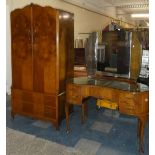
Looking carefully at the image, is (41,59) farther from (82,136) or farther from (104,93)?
(82,136)

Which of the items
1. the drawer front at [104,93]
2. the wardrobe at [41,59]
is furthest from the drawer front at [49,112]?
the drawer front at [104,93]

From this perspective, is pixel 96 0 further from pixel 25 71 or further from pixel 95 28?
pixel 25 71

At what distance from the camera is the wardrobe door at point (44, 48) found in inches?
127

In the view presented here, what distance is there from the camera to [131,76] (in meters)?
3.62

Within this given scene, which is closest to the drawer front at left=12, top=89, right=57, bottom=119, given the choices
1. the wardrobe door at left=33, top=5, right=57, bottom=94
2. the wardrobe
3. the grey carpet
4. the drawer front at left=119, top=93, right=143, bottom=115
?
the wardrobe

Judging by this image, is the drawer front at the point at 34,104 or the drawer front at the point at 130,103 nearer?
the drawer front at the point at 130,103

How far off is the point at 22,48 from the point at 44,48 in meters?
0.48

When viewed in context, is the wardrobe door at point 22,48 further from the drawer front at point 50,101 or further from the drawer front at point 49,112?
the drawer front at point 49,112

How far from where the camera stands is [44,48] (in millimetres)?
3328

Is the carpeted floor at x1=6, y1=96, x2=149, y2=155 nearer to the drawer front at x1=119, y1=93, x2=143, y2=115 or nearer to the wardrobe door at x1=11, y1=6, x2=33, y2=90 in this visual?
the drawer front at x1=119, y1=93, x2=143, y2=115

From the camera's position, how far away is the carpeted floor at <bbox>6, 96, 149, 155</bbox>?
192 cm

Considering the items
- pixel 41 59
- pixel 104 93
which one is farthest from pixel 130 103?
pixel 41 59

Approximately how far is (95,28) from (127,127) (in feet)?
20.5

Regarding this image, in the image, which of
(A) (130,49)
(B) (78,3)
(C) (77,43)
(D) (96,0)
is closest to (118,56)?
(A) (130,49)
